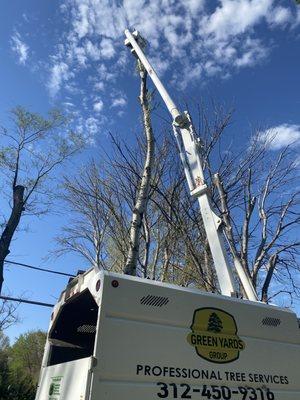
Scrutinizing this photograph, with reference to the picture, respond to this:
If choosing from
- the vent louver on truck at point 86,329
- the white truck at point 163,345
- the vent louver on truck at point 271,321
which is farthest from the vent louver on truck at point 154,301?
the vent louver on truck at point 271,321

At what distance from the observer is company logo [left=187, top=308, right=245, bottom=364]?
166 inches

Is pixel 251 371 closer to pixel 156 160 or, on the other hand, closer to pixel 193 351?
pixel 193 351

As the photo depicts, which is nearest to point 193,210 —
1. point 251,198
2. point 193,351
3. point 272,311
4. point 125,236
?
point 251,198

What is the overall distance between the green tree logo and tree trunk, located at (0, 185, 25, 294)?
10387mm

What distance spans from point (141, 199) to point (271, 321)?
4.30 m

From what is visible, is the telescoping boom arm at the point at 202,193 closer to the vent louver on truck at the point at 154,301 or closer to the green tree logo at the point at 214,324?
the green tree logo at the point at 214,324

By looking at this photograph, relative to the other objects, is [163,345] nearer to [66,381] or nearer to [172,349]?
[172,349]

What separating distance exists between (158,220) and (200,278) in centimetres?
334

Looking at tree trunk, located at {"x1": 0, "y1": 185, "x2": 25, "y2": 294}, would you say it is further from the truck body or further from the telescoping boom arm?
the truck body

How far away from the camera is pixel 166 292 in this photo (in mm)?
4250

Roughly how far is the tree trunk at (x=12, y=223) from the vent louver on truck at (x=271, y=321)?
34.2 ft

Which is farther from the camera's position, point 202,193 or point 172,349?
point 202,193

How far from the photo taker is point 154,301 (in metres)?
4.13

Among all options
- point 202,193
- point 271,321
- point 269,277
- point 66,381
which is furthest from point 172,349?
point 269,277
